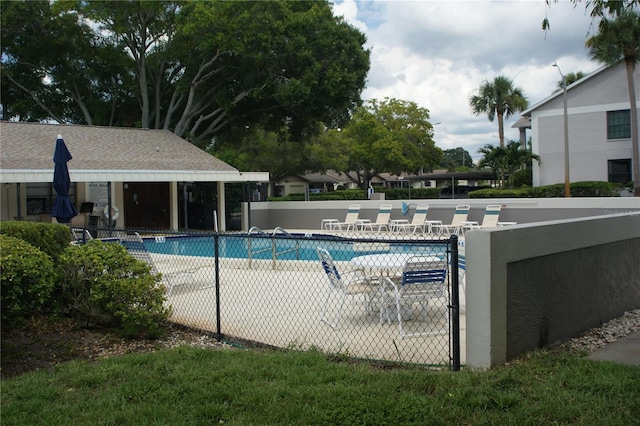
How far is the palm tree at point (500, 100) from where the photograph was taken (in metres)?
42.5

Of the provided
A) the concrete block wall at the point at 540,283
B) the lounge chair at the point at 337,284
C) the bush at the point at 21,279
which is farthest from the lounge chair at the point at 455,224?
the bush at the point at 21,279

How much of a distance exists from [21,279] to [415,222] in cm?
1508

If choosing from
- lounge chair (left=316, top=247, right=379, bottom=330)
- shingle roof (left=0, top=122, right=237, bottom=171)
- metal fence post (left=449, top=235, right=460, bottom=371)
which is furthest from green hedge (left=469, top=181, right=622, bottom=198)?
metal fence post (left=449, top=235, right=460, bottom=371)

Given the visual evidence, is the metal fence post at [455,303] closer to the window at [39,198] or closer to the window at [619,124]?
the window at [39,198]

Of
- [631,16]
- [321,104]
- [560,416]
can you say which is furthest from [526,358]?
[321,104]

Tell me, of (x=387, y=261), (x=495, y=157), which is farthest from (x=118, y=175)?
(x=495, y=157)

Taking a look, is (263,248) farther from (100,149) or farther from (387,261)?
(100,149)

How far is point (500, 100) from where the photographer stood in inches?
1686

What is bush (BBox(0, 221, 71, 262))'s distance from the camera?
647cm

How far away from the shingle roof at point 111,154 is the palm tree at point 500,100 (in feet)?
88.9

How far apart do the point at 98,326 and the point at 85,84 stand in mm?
26286

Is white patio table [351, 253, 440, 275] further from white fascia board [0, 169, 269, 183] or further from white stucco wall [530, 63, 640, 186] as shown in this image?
white stucco wall [530, 63, 640, 186]

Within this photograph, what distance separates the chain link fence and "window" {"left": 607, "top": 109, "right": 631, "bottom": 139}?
24669 mm

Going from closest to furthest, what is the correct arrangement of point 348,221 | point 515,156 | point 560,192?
point 348,221
point 560,192
point 515,156
